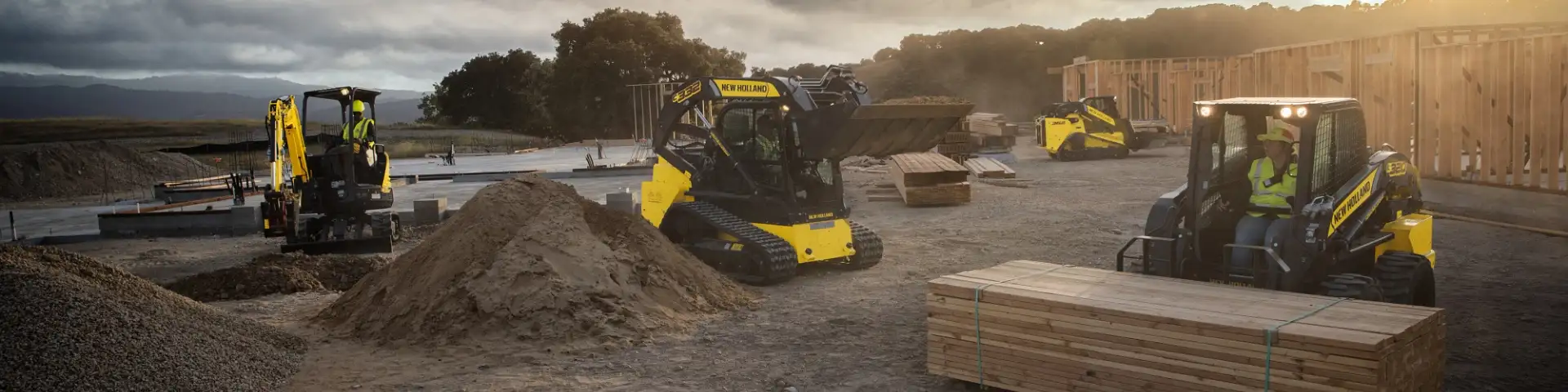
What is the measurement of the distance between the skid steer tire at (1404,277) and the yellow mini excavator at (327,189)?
34.9 feet

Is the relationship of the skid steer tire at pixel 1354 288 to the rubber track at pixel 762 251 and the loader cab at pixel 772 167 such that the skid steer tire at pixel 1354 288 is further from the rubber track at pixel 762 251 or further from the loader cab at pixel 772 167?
the loader cab at pixel 772 167

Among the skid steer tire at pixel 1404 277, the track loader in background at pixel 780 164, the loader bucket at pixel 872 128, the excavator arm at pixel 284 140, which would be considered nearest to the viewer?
the skid steer tire at pixel 1404 277

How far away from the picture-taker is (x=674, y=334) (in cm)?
819

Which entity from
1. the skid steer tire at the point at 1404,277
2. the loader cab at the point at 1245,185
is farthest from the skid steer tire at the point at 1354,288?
the skid steer tire at the point at 1404,277

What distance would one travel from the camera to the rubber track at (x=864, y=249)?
36.2 ft

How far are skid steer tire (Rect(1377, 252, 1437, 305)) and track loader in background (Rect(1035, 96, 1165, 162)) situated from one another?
1812 centimetres

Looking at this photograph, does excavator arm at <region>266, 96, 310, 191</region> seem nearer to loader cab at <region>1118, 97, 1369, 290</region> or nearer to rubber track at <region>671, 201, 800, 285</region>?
rubber track at <region>671, 201, 800, 285</region>

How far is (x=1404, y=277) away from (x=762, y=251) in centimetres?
510

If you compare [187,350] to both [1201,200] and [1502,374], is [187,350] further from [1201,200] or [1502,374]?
[1502,374]

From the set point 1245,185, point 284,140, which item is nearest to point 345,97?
point 284,140

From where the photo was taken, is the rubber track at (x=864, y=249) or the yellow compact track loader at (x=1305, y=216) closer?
the yellow compact track loader at (x=1305, y=216)

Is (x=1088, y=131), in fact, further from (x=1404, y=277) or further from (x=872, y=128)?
(x=1404, y=277)

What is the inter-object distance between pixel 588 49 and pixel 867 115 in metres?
38.0

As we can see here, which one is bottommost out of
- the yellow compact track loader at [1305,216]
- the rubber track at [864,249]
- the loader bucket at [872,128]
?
the rubber track at [864,249]
